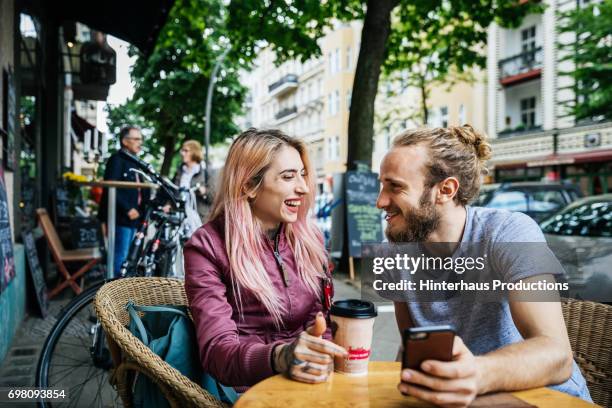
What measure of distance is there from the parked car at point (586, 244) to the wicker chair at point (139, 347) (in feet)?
8.83

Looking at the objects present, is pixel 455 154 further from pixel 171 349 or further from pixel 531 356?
pixel 171 349

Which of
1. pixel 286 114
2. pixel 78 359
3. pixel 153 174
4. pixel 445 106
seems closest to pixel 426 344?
pixel 78 359

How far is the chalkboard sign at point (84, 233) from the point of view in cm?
723

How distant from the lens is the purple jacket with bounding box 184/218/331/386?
1.61 meters

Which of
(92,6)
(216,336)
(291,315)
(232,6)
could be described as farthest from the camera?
(232,6)

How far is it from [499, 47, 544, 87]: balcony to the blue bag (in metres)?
26.3

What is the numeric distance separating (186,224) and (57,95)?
5.87 meters

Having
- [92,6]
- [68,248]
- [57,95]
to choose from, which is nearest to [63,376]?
[68,248]

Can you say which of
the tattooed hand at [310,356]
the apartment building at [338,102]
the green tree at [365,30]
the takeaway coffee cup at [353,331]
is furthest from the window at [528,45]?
the tattooed hand at [310,356]

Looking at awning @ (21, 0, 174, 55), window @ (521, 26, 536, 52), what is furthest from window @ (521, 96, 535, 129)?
awning @ (21, 0, 174, 55)

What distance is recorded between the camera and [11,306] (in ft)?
14.8

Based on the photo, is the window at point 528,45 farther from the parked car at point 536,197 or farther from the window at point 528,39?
the parked car at point 536,197

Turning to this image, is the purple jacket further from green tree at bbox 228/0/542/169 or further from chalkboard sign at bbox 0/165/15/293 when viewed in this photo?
green tree at bbox 228/0/542/169

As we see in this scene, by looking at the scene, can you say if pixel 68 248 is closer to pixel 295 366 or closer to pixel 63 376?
pixel 63 376
